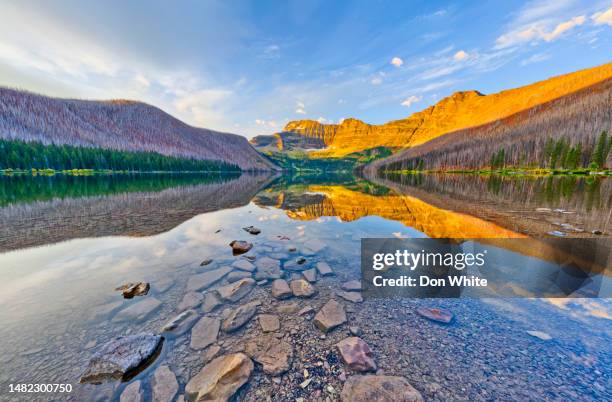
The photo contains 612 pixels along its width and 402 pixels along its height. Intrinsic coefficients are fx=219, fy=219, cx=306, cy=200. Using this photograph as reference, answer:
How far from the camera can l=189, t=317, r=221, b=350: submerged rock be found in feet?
16.5

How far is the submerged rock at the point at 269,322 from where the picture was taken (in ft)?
18.1

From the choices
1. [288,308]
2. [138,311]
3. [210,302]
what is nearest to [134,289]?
[138,311]

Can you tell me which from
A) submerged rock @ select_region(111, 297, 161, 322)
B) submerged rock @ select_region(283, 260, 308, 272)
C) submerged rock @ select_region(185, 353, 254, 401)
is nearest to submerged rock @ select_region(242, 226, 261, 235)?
submerged rock @ select_region(283, 260, 308, 272)

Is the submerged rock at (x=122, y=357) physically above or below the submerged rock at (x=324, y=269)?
above

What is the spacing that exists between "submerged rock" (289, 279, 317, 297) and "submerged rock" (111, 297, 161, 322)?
13.1ft

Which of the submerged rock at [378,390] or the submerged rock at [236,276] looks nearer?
the submerged rock at [378,390]

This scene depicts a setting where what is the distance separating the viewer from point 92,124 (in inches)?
5846

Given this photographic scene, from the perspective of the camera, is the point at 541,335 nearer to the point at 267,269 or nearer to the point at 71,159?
the point at 267,269

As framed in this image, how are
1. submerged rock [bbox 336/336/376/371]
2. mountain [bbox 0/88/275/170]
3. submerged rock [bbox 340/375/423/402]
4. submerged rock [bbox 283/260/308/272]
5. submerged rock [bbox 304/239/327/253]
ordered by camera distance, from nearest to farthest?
submerged rock [bbox 340/375/423/402], submerged rock [bbox 336/336/376/371], submerged rock [bbox 283/260/308/272], submerged rock [bbox 304/239/327/253], mountain [bbox 0/88/275/170]

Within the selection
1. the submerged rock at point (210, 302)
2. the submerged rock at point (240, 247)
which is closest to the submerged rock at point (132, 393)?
the submerged rock at point (210, 302)

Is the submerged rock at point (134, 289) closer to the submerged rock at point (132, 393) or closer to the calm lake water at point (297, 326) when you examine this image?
the calm lake water at point (297, 326)

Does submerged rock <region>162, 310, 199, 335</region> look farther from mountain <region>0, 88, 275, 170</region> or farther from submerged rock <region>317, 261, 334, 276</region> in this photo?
mountain <region>0, 88, 275, 170</region>

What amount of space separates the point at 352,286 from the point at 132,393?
594 cm

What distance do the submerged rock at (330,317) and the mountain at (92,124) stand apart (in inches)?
6478
